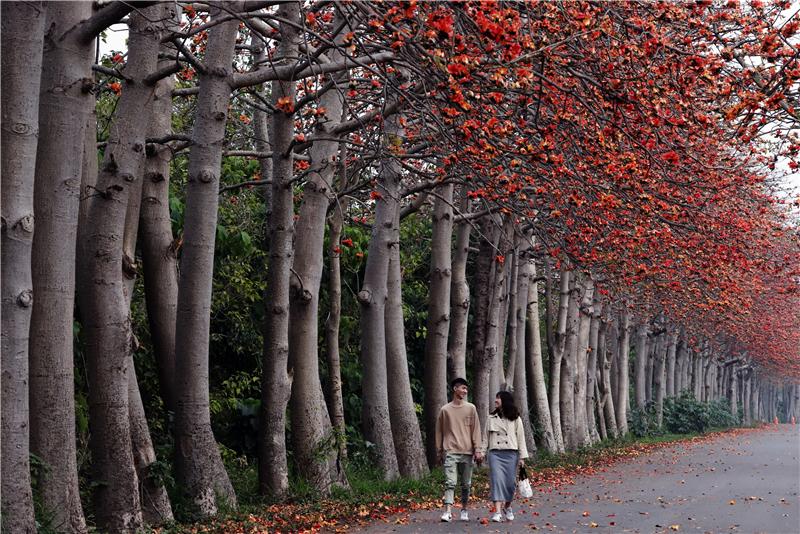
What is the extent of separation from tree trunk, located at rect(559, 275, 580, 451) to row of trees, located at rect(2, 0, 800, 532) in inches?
344

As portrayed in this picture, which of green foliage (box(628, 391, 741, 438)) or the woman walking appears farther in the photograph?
green foliage (box(628, 391, 741, 438))

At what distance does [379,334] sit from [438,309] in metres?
2.49

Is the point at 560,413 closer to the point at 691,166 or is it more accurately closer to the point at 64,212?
the point at 691,166

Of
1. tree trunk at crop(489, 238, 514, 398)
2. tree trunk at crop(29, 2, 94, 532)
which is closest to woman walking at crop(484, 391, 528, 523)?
tree trunk at crop(29, 2, 94, 532)

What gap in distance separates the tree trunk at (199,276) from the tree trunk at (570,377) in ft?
60.1

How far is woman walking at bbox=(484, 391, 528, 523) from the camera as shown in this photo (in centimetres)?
1385

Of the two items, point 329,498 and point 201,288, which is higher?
point 201,288

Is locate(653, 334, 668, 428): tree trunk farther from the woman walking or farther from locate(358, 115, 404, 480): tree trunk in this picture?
the woman walking

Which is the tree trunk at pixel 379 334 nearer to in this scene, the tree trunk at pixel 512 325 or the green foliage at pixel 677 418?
the tree trunk at pixel 512 325

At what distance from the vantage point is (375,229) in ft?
57.1

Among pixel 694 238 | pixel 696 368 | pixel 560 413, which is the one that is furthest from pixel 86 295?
pixel 696 368

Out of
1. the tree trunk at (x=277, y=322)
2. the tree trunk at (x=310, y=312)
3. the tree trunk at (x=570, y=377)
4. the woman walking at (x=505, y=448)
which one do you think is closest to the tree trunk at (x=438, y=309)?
the tree trunk at (x=310, y=312)

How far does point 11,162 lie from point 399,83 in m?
5.42

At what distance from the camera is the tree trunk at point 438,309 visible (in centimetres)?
1938
